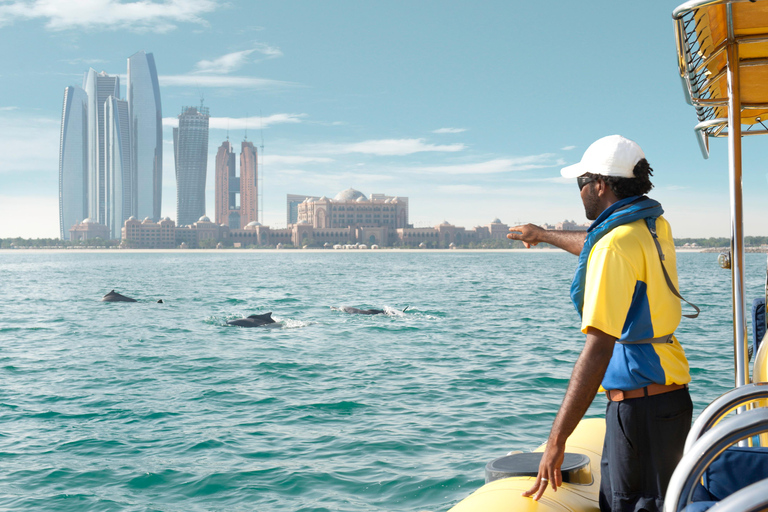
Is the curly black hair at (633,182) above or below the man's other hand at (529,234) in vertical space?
above

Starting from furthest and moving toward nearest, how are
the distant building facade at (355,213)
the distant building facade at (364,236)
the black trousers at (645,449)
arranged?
the distant building facade at (355,213) → the distant building facade at (364,236) → the black trousers at (645,449)

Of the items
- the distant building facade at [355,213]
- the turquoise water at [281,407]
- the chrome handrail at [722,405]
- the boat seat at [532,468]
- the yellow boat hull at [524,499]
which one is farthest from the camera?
the distant building facade at [355,213]

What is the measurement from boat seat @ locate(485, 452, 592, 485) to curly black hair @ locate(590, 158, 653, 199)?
1.47 meters

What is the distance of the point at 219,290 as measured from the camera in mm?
45469

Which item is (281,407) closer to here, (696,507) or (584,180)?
(584,180)

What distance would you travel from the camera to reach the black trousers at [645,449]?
2756mm

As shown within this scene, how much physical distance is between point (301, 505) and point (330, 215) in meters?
184

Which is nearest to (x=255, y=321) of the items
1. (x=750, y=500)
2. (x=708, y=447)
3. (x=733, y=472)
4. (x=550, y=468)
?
(x=550, y=468)

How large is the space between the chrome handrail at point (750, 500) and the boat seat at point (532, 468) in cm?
192

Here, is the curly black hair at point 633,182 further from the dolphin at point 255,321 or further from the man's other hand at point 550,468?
the dolphin at point 255,321

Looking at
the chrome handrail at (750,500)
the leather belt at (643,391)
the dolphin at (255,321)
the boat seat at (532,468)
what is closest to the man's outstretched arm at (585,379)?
the leather belt at (643,391)

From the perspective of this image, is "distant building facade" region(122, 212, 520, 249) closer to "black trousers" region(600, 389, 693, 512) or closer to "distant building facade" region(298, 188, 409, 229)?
"distant building facade" region(298, 188, 409, 229)

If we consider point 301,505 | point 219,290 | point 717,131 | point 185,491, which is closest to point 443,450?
point 301,505

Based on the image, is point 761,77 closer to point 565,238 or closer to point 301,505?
point 565,238
